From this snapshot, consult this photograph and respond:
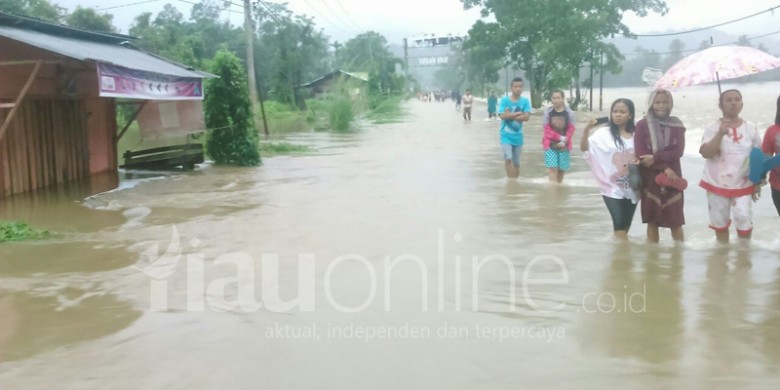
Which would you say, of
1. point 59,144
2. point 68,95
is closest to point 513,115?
point 68,95

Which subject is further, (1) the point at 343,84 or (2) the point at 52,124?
(1) the point at 343,84

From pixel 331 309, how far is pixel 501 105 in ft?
21.2

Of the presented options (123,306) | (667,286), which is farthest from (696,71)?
(123,306)

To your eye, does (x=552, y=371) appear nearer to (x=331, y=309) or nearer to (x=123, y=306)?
(x=331, y=309)

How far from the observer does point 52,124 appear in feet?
41.9

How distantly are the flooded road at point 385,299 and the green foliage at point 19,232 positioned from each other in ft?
1.10

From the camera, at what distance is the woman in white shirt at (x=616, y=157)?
6477 millimetres

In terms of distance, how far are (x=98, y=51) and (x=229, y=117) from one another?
14.6 feet

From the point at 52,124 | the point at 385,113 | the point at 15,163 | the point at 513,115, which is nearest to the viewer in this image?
the point at 513,115

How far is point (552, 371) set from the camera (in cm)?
410

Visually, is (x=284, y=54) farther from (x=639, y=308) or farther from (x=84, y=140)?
(x=639, y=308)

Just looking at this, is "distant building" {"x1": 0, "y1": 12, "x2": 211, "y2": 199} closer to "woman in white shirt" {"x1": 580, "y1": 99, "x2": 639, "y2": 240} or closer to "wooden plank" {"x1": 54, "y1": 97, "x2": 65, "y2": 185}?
"wooden plank" {"x1": 54, "y1": 97, "x2": 65, "y2": 185}

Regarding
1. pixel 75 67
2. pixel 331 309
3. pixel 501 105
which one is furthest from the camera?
pixel 75 67

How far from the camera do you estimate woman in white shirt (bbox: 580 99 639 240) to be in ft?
21.2
